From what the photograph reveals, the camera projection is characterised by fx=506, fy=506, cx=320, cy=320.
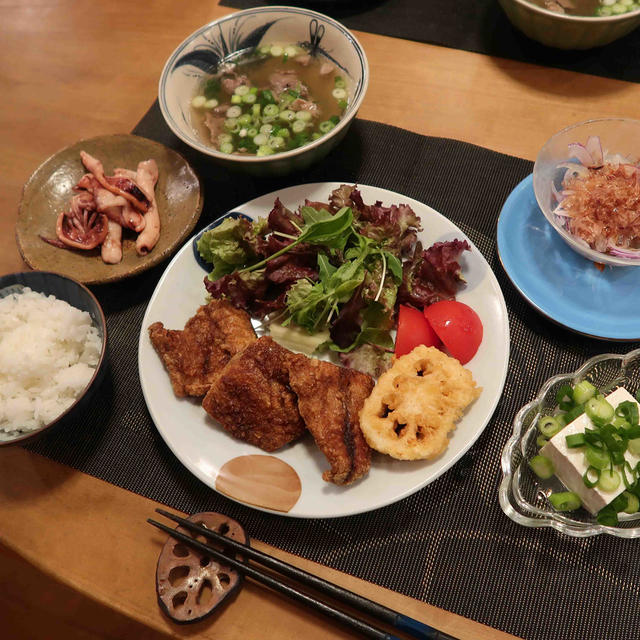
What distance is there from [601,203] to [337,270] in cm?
108

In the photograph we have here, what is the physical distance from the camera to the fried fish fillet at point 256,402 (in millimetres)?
1766

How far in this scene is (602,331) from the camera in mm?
1890

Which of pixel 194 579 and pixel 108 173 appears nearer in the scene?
pixel 194 579

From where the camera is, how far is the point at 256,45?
275 centimetres

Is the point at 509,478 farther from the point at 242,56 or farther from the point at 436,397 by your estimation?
the point at 242,56

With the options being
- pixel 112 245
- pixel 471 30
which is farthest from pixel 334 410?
pixel 471 30

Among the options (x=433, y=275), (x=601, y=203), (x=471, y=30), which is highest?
(x=471, y=30)

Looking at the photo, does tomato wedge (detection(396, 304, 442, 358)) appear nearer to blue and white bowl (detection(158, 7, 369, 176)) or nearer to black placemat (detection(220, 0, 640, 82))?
blue and white bowl (detection(158, 7, 369, 176))

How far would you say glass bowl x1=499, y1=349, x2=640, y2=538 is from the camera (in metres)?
1.57

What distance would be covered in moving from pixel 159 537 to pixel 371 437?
33.2 inches

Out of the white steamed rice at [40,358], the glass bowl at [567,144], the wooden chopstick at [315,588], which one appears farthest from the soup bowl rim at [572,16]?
the wooden chopstick at [315,588]

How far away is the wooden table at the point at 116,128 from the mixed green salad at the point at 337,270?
84 cm

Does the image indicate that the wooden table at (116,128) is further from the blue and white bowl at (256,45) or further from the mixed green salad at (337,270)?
the mixed green salad at (337,270)

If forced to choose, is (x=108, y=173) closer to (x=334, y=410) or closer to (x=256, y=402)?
(x=256, y=402)
